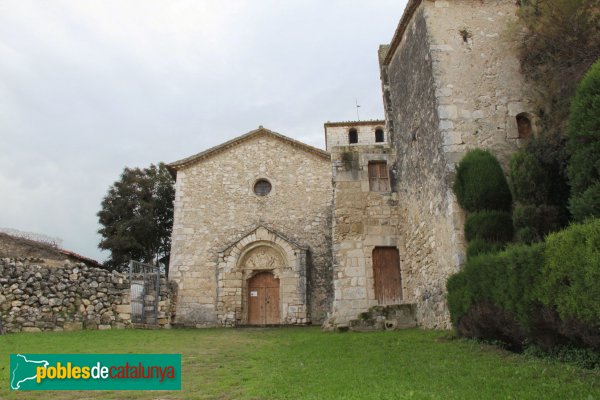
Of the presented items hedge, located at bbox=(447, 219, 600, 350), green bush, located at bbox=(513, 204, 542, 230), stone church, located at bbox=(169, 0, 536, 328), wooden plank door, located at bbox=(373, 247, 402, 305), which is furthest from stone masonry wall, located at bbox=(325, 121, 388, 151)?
hedge, located at bbox=(447, 219, 600, 350)

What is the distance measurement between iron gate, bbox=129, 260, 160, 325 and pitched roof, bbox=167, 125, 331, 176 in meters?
4.97

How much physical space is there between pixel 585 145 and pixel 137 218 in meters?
24.0

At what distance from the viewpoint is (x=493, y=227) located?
9.16m

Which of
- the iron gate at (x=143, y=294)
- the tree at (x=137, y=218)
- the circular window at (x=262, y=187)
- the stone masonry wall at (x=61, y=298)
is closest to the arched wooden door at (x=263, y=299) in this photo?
the circular window at (x=262, y=187)

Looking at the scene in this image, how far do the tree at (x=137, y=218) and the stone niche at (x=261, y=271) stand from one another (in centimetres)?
898

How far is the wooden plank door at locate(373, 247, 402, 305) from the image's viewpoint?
45.6ft

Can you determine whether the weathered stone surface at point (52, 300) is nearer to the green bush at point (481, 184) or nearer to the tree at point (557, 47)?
the green bush at point (481, 184)

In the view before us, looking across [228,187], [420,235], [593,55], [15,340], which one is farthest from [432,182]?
[228,187]

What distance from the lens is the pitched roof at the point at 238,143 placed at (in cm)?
2159

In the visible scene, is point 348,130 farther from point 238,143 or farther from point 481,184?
point 481,184

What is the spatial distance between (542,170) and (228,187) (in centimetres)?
1494

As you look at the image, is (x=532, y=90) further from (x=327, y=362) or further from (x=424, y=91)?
(x=327, y=362)

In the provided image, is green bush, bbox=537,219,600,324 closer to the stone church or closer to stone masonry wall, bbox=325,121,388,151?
the stone church

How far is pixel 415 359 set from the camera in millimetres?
7086
